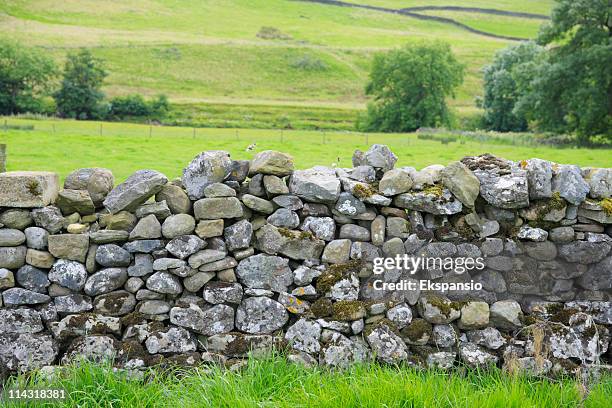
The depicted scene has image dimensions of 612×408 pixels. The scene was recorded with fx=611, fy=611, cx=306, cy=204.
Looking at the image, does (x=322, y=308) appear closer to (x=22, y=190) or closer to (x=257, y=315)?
(x=257, y=315)

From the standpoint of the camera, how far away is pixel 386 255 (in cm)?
566

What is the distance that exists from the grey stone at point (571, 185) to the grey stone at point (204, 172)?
3030 millimetres

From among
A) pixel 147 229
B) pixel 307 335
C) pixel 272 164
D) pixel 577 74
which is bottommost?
pixel 307 335

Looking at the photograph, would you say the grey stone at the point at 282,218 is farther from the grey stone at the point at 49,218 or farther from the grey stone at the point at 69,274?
the grey stone at the point at 49,218

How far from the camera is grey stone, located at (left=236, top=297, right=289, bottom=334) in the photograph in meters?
5.48

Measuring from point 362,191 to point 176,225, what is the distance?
66.0 inches

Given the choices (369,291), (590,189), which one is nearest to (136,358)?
(369,291)

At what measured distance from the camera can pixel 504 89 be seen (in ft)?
194

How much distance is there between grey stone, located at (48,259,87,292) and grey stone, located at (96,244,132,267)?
175 millimetres

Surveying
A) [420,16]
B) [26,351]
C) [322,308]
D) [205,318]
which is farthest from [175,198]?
[420,16]

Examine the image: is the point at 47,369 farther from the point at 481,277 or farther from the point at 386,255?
the point at 481,277

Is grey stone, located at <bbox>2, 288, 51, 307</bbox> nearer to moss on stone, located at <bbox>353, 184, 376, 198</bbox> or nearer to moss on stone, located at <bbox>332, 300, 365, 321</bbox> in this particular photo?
moss on stone, located at <bbox>332, 300, 365, 321</bbox>

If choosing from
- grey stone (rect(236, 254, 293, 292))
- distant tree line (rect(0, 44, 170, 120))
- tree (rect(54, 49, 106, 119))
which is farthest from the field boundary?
grey stone (rect(236, 254, 293, 292))

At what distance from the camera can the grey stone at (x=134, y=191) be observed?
5238 mm
